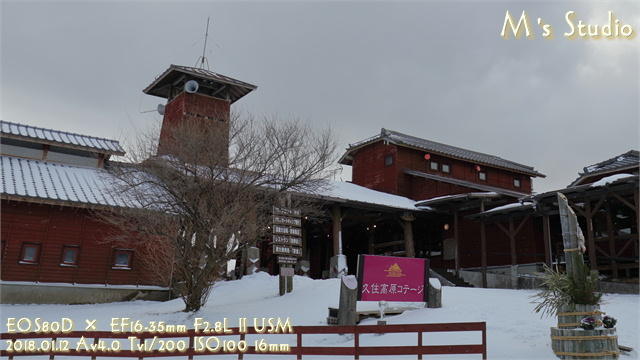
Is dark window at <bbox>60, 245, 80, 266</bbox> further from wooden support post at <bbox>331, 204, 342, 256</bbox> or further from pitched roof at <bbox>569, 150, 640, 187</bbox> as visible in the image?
pitched roof at <bbox>569, 150, 640, 187</bbox>

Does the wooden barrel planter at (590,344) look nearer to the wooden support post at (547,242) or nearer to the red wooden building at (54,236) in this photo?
the wooden support post at (547,242)

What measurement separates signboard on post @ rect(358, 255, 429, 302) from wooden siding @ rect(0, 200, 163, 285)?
1126 centimetres

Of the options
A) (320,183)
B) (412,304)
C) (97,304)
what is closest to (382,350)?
(412,304)

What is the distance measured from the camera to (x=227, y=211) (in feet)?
54.1

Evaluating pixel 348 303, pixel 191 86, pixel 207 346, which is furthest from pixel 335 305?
pixel 191 86

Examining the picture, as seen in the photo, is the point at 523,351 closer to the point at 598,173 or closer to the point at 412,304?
the point at 412,304

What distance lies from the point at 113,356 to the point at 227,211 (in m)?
6.28

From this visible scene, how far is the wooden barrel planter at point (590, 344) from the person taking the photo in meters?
9.28

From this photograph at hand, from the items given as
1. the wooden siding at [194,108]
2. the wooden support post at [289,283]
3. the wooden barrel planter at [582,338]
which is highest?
the wooden siding at [194,108]

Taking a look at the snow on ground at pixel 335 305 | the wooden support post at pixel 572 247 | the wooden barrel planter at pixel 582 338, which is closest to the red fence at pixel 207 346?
the snow on ground at pixel 335 305

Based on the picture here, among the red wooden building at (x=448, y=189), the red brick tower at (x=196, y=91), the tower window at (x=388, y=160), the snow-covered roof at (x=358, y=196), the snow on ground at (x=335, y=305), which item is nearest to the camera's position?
the snow on ground at (x=335, y=305)

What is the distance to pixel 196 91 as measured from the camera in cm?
3084

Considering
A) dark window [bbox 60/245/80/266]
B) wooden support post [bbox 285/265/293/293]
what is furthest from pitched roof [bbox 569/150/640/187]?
dark window [bbox 60/245/80/266]

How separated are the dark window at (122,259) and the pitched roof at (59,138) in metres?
4.61
